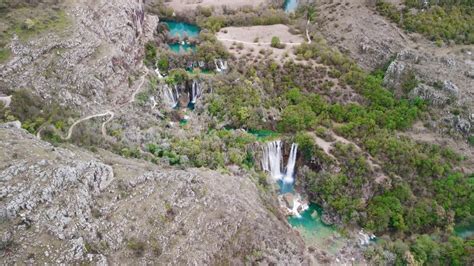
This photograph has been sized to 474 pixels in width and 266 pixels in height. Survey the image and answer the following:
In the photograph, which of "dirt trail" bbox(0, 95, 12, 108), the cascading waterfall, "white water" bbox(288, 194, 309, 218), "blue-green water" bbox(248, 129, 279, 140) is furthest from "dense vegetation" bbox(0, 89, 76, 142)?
"white water" bbox(288, 194, 309, 218)

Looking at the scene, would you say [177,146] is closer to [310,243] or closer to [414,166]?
[310,243]

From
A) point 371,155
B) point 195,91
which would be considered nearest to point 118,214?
point 371,155

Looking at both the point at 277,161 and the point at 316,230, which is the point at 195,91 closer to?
the point at 277,161

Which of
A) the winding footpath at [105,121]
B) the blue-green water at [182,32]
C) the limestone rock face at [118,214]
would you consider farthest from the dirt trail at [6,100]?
the blue-green water at [182,32]

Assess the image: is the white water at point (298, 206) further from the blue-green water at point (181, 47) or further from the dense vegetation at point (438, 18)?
the blue-green water at point (181, 47)

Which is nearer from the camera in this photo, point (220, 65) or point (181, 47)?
point (220, 65)

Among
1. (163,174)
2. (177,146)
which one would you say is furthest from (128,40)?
(163,174)

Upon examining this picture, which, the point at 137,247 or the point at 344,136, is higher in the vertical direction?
the point at 137,247
